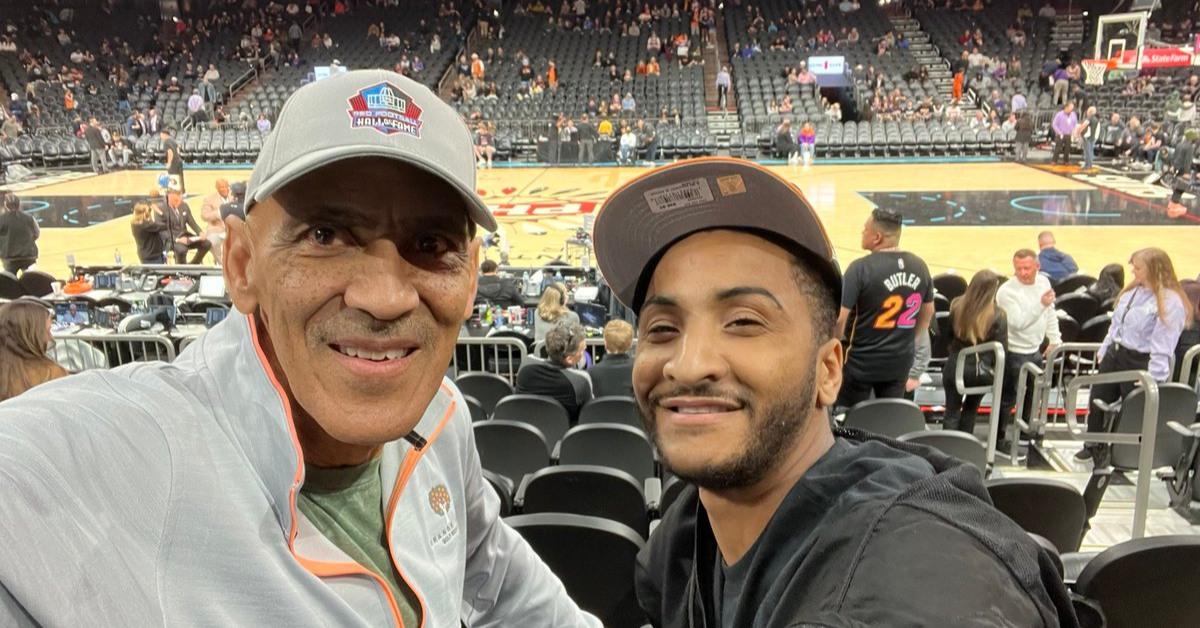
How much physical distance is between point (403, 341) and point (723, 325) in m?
0.48

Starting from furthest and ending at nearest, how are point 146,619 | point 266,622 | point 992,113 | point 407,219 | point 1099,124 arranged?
point 992,113 < point 1099,124 < point 407,219 < point 266,622 < point 146,619

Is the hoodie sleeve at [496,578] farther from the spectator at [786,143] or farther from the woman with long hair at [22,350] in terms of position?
the spectator at [786,143]

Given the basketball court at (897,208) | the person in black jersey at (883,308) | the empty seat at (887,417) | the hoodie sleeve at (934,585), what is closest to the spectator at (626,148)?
the basketball court at (897,208)

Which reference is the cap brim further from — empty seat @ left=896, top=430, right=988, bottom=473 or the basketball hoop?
the basketball hoop

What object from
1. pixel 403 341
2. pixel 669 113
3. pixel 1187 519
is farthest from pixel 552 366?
pixel 669 113

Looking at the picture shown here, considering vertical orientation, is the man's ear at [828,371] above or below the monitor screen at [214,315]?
above

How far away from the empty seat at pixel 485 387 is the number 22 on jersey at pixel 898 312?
264 cm

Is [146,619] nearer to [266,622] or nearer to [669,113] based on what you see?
[266,622]

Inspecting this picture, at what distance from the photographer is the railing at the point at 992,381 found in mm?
5090

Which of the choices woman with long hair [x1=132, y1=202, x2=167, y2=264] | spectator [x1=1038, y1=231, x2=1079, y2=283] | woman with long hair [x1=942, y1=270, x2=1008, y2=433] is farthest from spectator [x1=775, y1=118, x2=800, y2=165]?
woman with long hair [x1=942, y1=270, x2=1008, y2=433]

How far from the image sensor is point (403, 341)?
994 mm

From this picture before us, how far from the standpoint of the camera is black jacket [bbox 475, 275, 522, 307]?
750cm

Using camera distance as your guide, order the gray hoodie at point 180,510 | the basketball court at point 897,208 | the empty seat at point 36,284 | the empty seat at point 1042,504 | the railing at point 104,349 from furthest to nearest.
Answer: the basketball court at point 897,208 → the empty seat at point 36,284 → the railing at point 104,349 → the empty seat at point 1042,504 → the gray hoodie at point 180,510

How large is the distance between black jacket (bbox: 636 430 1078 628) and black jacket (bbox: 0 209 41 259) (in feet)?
38.7
